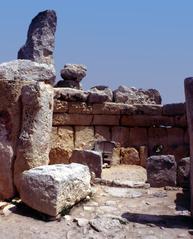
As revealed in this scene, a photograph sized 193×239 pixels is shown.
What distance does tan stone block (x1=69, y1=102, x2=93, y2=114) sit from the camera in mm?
11512

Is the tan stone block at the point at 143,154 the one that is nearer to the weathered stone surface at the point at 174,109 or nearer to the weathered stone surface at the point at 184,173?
the weathered stone surface at the point at 174,109

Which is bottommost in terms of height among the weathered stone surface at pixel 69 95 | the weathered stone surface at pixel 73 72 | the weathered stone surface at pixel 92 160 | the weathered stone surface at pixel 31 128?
the weathered stone surface at pixel 92 160

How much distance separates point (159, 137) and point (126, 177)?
2959 mm

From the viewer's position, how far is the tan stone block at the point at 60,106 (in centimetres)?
1133

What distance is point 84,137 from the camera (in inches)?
463

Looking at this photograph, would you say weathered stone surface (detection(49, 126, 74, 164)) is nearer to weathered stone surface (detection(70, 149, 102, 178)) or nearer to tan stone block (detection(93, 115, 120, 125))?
tan stone block (detection(93, 115, 120, 125))

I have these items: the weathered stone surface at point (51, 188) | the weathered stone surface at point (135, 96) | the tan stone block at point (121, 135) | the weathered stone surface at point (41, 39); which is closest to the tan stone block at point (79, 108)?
the tan stone block at point (121, 135)

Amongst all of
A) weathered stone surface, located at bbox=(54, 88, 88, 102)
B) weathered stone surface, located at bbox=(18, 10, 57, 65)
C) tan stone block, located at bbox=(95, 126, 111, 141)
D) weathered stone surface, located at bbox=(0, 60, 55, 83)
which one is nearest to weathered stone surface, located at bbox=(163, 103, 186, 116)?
tan stone block, located at bbox=(95, 126, 111, 141)

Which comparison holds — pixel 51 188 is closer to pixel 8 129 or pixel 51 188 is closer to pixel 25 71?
pixel 8 129

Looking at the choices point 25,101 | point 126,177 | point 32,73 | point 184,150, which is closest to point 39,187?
point 25,101

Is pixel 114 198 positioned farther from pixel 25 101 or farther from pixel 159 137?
pixel 159 137

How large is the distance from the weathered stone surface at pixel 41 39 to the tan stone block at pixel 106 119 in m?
2.82

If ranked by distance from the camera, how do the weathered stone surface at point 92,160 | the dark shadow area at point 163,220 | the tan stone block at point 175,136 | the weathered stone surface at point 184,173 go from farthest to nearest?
the tan stone block at point 175,136 < the weathered stone surface at point 92,160 < the weathered stone surface at point 184,173 < the dark shadow area at point 163,220

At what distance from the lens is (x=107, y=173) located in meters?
10.3
